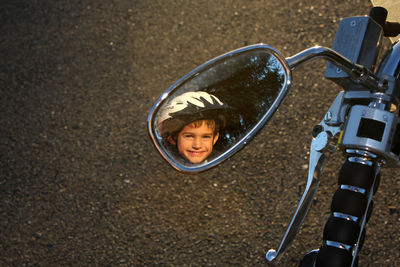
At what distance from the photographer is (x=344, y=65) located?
796 millimetres

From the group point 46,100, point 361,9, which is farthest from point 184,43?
point 361,9

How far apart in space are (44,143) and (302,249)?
5.44 feet

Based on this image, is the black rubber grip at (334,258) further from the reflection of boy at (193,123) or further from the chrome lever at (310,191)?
the reflection of boy at (193,123)

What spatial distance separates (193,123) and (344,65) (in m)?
0.36

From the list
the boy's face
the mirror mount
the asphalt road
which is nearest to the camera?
the mirror mount

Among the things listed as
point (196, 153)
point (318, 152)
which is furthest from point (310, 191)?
point (196, 153)

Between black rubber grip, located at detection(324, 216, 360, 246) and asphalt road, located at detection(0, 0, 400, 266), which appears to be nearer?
black rubber grip, located at detection(324, 216, 360, 246)

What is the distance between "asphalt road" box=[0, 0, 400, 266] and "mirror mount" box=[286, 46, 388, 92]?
1268mm

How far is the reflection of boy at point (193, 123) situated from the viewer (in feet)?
2.85

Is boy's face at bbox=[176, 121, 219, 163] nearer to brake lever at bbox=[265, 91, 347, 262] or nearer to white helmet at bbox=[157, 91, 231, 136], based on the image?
white helmet at bbox=[157, 91, 231, 136]

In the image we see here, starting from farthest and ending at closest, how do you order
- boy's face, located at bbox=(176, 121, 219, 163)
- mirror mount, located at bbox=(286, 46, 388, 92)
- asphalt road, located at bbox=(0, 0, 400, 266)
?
1. asphalt road, located at bbox=(0, 0, 400, 266)
2. boy's face, located at bbox=(176, 121, 219, 163)
3. mirror mount, located at bbox=(286, 46, 388, 92)

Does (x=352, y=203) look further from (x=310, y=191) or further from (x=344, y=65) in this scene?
(x=344, y=65)

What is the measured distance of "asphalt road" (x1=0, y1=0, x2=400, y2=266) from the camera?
2.01m

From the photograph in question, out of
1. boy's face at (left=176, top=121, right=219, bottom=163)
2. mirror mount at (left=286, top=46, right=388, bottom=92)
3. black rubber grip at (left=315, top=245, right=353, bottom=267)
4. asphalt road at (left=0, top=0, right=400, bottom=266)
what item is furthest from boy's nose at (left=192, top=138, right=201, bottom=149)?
asphalt road at (left=0, top=0, right=400, bottom=266)
